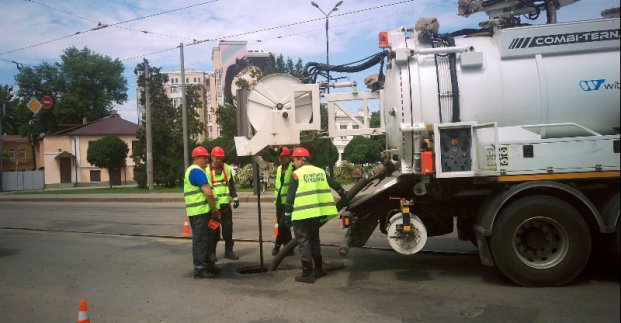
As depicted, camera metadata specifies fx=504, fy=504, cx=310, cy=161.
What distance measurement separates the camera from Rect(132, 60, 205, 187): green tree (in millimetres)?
34219

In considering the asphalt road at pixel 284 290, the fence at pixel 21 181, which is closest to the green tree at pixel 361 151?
the asphalt road at pixel 284 290

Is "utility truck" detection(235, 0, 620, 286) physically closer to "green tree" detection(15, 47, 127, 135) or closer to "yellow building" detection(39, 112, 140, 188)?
"yellow building" detection(39, 112, 140, 188)

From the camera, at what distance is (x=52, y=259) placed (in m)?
8.77

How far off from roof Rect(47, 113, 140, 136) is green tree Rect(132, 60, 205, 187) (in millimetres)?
20988

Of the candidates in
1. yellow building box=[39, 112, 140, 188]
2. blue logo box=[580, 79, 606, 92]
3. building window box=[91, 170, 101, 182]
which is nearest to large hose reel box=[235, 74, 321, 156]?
blue logo box=[580, 79, 606, 92]

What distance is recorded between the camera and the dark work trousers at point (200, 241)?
698 cm

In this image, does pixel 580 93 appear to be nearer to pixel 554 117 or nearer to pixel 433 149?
pixel 554 117

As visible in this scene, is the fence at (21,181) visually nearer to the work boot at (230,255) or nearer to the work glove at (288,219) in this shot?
the work boot at (230,255)

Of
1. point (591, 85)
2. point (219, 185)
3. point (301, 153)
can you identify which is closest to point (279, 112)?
point (301, 153)

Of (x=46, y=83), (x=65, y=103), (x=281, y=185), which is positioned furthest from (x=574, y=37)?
(x=46, y=83)

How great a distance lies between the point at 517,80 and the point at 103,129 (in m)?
56.1

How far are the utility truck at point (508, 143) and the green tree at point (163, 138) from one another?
28494 millimetres

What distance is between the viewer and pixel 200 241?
23.0ft

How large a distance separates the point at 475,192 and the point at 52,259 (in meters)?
7.13
